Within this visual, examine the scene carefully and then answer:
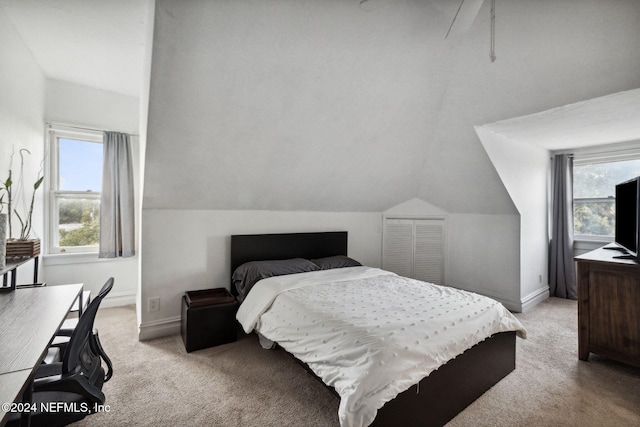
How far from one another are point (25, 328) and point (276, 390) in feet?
4.87

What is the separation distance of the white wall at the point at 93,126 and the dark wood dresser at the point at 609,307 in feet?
14.6

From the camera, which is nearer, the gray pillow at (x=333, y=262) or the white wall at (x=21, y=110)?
the white wall at (x=21, y=110)

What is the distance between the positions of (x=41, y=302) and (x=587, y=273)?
13.3ft

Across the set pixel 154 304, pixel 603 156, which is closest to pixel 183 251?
pixel 154 304

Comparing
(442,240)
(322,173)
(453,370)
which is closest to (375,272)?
(322,173)

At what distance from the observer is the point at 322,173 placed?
3537 millimetres

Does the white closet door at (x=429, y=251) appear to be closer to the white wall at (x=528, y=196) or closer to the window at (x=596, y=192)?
the white wall at (x=528, y=196)

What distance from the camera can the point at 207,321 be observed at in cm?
279

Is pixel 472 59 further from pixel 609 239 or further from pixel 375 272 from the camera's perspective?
pixel 609 239

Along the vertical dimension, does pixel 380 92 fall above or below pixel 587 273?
above

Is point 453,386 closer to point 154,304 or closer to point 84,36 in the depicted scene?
point 154,304

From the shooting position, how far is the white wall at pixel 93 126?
344 cm

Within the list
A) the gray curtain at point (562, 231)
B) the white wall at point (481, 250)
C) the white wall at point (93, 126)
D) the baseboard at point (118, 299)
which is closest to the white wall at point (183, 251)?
the white wall at point (93, 126)

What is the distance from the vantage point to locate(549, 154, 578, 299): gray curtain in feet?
14.1
